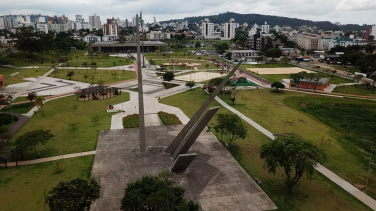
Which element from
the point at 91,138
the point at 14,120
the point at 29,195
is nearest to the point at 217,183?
the point at 29,195

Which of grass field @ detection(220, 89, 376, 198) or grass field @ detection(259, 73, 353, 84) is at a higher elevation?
grass field @ detection(259, 73, 353, 84)

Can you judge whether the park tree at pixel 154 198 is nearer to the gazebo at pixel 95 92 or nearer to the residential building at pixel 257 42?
the gazebo at pixel 95 92

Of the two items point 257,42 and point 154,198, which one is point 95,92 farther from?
point 257,42

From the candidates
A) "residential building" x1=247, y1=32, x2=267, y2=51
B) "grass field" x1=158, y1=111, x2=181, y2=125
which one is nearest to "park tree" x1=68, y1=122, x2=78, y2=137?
"grass field" x1=158, y1=111, x2=181, y2=125

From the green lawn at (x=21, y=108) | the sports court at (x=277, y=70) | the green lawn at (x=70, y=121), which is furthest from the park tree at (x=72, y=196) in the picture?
the sports court at (x=277, y=70)

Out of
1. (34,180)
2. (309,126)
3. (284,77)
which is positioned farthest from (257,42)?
(34,180)

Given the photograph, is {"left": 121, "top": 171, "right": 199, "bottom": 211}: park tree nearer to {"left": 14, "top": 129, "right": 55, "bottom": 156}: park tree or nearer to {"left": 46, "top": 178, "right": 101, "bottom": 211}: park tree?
{"left": 46, "top": 178, "right": 101, "bottom": 211}: park tree
